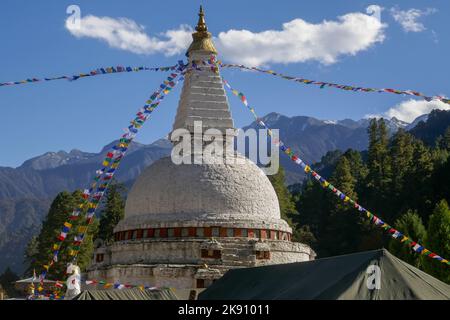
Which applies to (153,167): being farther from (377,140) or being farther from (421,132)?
(421,132)

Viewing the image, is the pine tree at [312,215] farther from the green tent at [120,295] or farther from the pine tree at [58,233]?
the green tent at [120,295]

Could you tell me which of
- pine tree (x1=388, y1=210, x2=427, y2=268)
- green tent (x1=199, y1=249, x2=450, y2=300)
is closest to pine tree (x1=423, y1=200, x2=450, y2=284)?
pine tree (x1=388, y1=210, x2=427, y2=268)

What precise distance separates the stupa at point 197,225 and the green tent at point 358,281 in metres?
12.8

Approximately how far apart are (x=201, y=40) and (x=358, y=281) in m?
25.9

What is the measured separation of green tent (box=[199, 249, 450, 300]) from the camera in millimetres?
17078

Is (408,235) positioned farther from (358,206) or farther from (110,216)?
(110,216)

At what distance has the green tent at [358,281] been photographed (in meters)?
17.1

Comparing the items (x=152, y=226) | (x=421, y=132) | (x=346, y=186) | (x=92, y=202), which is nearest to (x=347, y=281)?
(x=92, y=202)

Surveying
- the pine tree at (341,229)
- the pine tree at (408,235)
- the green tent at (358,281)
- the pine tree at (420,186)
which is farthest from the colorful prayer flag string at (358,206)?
the pine tree at (341,229)

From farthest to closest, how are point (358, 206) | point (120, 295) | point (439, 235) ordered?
point (439, 235) < point (358, 206) < point (120, 295)

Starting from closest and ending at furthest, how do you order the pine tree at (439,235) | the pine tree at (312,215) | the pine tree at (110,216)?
the pine tree at (439,235)
the pine tree at (110,216)
the pine tree at (312,215)

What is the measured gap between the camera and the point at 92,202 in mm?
30391

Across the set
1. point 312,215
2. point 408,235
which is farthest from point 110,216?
point 408,235

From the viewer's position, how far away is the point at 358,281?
17250mm
